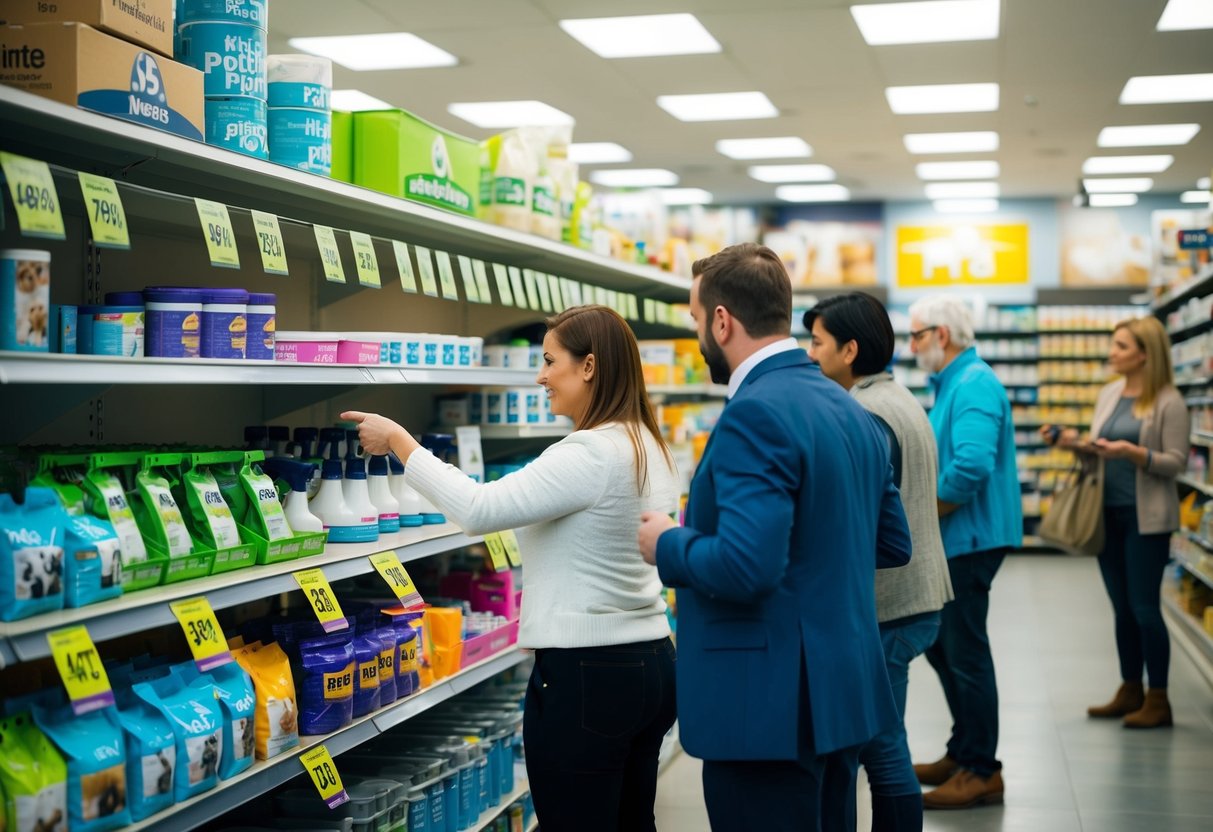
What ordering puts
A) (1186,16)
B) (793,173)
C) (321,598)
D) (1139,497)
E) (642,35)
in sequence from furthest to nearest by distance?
(793,173), (642,35), (1186,16), (1139,497), (321,598)

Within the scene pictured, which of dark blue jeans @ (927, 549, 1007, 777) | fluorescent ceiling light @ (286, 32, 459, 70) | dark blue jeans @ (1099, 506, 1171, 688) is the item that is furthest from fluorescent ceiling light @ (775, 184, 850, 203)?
dark blue jeans @ (927, 549, 1007, 777)

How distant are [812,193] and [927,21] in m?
6.64

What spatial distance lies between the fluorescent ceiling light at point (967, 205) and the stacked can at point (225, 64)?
13290 mm

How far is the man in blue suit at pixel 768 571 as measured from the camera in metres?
1.98

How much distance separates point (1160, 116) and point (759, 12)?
15.0 feet

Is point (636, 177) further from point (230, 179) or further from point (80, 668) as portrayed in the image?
point (80, 668)

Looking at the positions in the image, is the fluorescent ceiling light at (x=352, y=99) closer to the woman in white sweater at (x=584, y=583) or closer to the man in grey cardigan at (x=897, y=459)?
the man in grey cardigan at (x=897, y=459)

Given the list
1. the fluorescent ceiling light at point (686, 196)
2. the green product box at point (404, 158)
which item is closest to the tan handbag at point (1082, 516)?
the green product box at point (404, 158)

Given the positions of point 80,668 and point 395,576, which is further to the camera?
point 395,576

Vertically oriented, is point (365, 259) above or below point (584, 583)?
above

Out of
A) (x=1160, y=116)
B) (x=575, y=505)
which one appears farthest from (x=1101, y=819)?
(x=1160, y=116)

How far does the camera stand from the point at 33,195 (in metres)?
1.86

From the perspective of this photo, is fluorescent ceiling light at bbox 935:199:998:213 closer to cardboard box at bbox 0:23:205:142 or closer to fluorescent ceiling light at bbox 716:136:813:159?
fluorescent ceiling light at bbox 716:136:813:159

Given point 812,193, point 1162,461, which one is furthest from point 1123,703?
point 812,193
